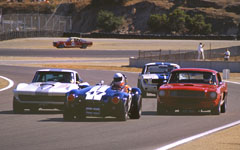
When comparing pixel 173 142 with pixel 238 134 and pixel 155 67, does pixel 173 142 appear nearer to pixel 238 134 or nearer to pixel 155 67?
pixel 238 134

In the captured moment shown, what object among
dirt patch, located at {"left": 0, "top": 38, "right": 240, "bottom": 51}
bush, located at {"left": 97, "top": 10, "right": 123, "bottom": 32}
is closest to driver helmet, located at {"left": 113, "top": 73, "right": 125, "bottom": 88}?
dirt patch, located at {"left": 0, "top": 38, "right": 240, "bottom": 51}

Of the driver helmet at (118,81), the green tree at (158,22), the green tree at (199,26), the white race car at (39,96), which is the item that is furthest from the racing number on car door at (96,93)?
the green tree at (158,22)

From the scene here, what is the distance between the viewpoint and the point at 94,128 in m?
12.4

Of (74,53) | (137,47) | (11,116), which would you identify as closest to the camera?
(11,116)

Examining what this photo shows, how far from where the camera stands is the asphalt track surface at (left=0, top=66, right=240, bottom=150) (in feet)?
32.7

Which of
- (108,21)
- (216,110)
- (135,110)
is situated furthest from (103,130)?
(108,21)

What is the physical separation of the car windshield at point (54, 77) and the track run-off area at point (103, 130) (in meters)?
0.98

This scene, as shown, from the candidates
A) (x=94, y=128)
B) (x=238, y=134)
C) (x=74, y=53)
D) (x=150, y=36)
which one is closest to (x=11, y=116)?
(x=94, y=128)

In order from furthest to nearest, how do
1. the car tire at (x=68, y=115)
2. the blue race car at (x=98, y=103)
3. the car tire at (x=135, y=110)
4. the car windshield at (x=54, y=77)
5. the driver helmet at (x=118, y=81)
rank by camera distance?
the car windshield at (x=54, y=77)
the car tire at (x=135, y=110)
the driver helmet at (x=118, y=81)
the car tire at (x=68, y=115)
the blue race car at (x=98, y=103)

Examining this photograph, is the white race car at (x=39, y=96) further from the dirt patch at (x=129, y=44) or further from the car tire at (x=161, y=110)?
the dirt patch at (x=129, y=44)

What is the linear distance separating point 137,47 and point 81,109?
67.7 metres

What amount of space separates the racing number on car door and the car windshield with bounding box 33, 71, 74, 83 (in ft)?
10.2

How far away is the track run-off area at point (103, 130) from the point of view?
9.98 meters

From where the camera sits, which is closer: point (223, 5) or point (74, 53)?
point (74, 53)
